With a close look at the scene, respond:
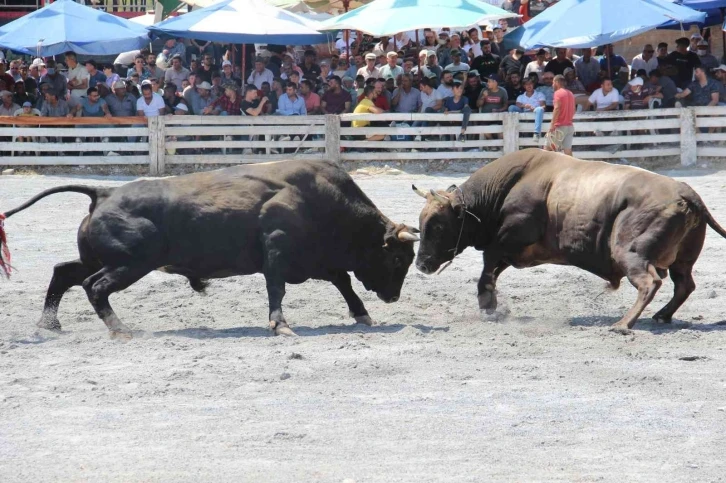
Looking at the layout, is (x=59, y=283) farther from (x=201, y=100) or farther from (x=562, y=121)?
→ (x=201, y=100)

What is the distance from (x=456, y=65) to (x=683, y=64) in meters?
3.75

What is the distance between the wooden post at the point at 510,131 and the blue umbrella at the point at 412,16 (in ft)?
5.29

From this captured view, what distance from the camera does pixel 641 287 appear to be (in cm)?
879

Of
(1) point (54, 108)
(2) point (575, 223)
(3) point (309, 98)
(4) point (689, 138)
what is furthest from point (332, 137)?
(2) point (575, 223)

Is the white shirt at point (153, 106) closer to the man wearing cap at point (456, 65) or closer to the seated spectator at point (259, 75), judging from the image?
the seated spectator at point (259, 75)

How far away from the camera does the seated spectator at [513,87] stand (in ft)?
64.1

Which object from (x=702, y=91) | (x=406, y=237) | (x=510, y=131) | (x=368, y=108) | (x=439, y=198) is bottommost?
(x=406, y=237)

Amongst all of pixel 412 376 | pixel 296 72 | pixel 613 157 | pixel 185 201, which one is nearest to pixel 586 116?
pixel 613 157

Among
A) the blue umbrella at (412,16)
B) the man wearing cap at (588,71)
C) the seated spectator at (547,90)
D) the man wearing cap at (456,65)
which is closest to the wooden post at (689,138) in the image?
the man wearing cap at (588,71)

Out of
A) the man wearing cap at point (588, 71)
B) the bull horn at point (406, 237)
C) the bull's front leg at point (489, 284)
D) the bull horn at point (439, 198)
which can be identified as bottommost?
the bull's front leg at point (489, 284)

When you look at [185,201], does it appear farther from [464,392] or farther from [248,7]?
[248,7]

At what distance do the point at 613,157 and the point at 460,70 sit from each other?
2947mm

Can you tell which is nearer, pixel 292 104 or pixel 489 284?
pixel 489 284

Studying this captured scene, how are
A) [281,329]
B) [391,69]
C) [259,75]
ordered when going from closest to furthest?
[281,329] → [391,69] → [259,75]
